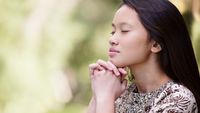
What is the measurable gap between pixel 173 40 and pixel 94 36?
2643 millimetres

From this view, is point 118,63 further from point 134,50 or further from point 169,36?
point 169,36

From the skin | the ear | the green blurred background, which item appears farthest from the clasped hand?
the green blurred background

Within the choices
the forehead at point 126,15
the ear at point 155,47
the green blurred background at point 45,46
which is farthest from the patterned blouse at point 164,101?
the green blurred background at point 45,46

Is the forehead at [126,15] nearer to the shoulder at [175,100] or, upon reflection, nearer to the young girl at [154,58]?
the young girl at [154,58]

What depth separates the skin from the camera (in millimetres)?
1866

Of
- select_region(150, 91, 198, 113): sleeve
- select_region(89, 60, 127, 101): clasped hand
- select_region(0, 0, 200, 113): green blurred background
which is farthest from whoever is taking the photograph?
select_region(0, 0, 200, 113): green blurred background

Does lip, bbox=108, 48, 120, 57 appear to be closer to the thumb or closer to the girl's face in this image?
the girl's face

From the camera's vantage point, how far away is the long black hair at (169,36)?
185 cm

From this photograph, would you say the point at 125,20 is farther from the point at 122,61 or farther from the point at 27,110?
the point at 27,110

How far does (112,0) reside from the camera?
458 cm

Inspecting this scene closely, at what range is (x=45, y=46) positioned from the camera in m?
4.42

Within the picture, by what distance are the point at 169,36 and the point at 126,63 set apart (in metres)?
0.16

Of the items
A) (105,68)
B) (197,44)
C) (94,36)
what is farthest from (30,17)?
(105,68)

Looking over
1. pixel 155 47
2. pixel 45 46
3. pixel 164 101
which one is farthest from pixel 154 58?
pixel 45 46
